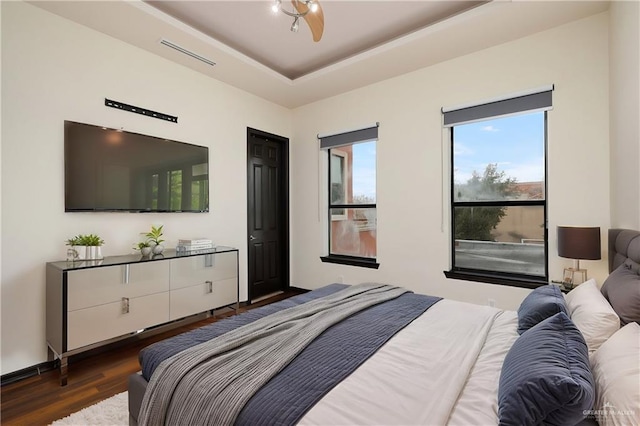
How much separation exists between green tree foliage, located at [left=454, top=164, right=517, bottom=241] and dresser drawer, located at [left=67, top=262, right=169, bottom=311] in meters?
3.11

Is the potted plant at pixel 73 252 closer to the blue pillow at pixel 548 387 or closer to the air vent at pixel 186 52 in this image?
the air vent at pixel 186 52

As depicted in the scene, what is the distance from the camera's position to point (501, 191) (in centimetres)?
321

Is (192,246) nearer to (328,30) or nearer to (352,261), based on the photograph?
(352,261)

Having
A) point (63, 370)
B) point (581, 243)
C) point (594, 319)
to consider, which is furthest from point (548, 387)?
point (63, 370)

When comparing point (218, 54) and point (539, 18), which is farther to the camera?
point (218, 54)

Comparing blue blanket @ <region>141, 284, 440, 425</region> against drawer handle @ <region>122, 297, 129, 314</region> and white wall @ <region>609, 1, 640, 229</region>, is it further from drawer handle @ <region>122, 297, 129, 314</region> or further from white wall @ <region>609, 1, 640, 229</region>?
white wall @ <region>609, 1, 640, 229</region>

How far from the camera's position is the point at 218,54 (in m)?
3.19

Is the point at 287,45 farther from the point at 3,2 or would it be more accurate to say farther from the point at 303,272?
the point at 303,272

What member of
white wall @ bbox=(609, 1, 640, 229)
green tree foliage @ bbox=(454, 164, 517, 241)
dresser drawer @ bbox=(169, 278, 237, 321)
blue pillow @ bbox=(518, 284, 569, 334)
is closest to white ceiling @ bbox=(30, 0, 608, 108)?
white wall @ bbox=(609, 1, 640, 229)

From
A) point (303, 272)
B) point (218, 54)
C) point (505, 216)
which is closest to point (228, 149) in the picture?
point (218, 54)

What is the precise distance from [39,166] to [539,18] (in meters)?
4.37

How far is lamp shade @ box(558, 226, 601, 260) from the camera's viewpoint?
2365 mm

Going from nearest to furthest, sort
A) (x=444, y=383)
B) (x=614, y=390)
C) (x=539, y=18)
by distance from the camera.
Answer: (x=614, y=390) < (x=444, y=383) < (x=539, y=18)

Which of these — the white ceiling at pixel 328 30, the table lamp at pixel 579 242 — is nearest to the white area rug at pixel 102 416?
the white ceiling at pixel 328 30
